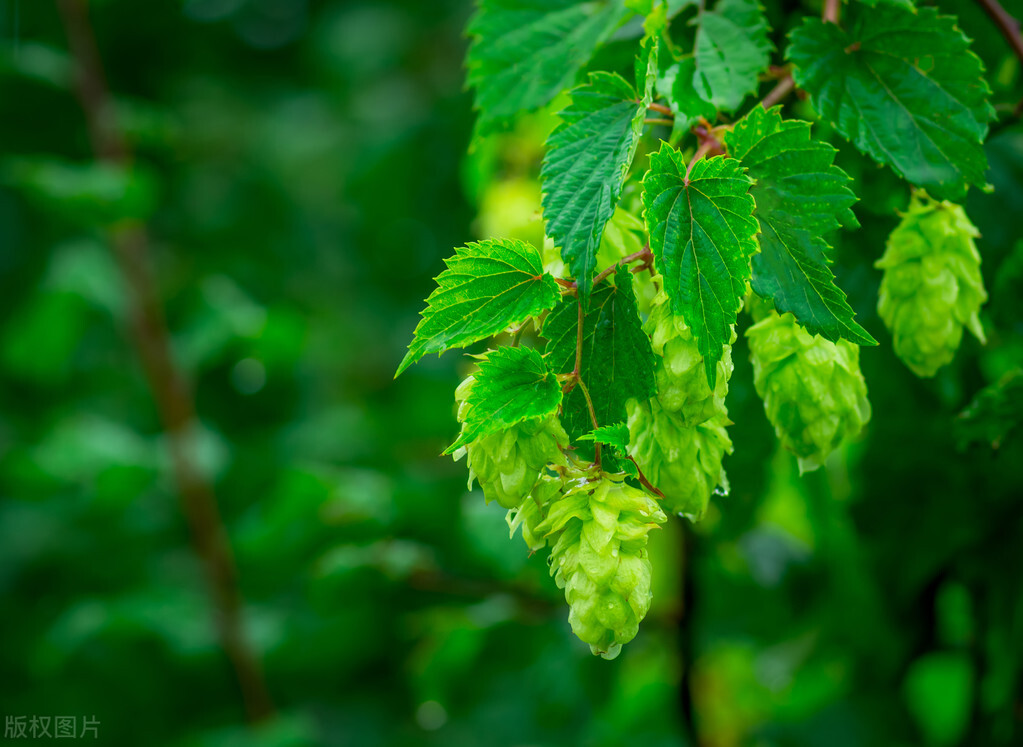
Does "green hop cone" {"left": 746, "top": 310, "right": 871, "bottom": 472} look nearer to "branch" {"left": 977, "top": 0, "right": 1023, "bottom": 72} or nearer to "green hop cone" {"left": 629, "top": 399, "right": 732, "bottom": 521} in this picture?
"green hop cone" {"left": 629, "top": 399, "right": 732, "bottom": 521}

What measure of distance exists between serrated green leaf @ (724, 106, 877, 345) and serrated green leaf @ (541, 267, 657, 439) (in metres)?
0.09

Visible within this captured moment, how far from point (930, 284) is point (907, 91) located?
154mm

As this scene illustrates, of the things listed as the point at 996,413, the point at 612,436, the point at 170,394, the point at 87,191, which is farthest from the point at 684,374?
the point at 170,394

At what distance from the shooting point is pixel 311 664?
2203mm

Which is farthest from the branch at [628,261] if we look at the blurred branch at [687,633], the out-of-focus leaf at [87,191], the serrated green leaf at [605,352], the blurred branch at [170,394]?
the blurred branch at [170,394]

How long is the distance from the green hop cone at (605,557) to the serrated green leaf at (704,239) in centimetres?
10

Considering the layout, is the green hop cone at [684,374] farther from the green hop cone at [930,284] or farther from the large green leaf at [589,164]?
the green hop cone at [930,284]

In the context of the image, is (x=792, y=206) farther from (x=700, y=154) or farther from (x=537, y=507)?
(x=537, y=507)

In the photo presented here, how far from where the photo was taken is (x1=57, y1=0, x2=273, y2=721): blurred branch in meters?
1.95

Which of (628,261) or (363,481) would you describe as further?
(363,481)

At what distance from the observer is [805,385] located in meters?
0.59

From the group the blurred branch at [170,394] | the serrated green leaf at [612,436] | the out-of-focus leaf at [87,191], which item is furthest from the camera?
the blurred branch at [170,394]

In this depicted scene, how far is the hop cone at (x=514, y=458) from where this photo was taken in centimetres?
53

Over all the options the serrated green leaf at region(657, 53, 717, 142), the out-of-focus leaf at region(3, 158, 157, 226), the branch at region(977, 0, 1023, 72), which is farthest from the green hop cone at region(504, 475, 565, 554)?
the out-of-focus leaf at region(3, 158, 157, 226)
